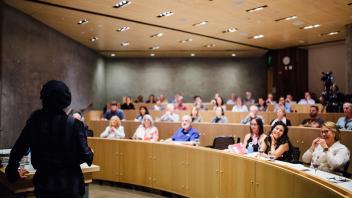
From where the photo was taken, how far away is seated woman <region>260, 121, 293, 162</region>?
16.2 ft

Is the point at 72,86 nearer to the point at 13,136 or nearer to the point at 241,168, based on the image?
the point at 13,136

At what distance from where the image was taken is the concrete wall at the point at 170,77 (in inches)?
836

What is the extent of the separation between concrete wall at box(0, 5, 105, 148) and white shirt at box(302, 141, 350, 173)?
24.7ft

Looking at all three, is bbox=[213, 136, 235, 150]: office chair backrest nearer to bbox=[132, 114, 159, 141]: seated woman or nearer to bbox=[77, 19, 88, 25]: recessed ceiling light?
bbox=[132, 114, 159, 141]: seated woman

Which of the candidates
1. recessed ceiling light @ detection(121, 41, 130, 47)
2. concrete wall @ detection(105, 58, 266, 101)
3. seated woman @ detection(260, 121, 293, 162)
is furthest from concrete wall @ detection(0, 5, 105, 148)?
concrete wall @ detection(105, 58, 266, 101)

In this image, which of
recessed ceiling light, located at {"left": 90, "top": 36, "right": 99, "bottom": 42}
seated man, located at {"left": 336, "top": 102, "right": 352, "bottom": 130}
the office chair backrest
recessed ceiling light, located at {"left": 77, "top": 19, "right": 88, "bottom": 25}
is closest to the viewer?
the office chair backrest

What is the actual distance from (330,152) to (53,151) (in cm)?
314

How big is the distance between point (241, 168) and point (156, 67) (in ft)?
57.2


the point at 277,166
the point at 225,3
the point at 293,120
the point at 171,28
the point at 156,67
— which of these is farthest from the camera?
the point at 156,67

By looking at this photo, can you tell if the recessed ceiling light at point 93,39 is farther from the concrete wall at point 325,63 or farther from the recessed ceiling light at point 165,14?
the concrete wall at point 325,63

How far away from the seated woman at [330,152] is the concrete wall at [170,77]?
16.7 meters

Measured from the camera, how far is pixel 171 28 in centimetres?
1245

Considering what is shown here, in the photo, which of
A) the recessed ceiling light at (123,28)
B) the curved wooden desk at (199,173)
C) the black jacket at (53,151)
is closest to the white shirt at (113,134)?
the curved wooden desk at (199,173)

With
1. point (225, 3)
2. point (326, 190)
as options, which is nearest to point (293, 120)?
point (225, 3)
